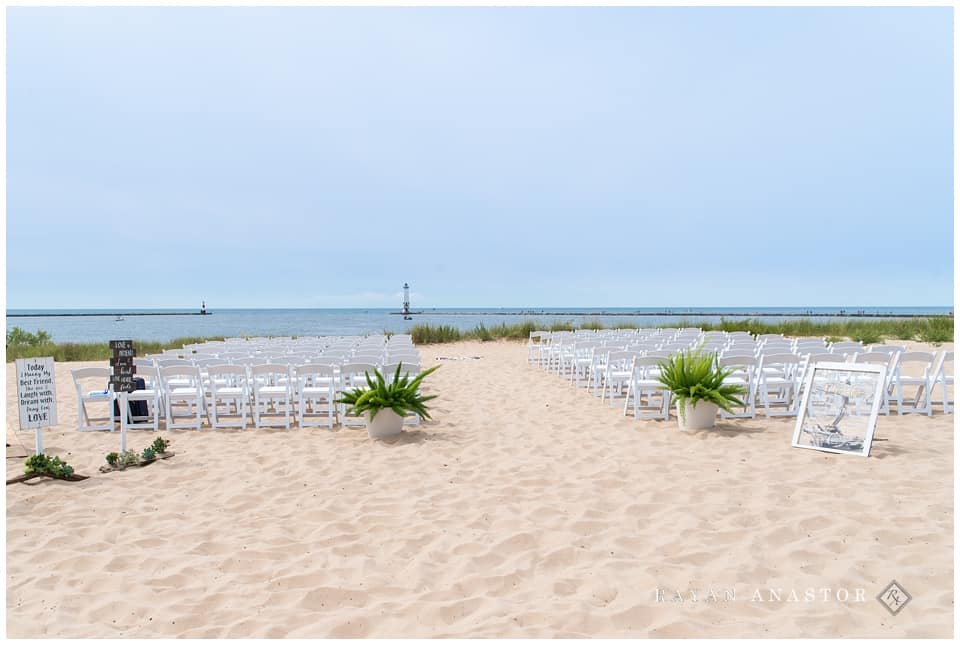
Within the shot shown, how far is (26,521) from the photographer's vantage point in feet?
14.6

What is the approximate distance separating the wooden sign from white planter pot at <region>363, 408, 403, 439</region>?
308 cm

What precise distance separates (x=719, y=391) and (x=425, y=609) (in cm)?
504

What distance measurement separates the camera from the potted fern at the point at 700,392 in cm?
707

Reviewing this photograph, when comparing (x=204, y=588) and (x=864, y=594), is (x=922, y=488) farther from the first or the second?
(x=204, y=588)

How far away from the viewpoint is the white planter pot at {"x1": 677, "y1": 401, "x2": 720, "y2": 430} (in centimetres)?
719

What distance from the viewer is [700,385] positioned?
7.09 m

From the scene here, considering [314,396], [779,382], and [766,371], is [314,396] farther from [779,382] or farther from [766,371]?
[766,371]

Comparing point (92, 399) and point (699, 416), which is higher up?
point (92, 399)

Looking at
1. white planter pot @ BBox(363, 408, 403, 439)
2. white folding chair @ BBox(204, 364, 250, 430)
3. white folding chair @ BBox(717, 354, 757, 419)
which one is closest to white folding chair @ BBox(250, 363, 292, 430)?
white folding chair @ BBox(204, 364, 250, 430)

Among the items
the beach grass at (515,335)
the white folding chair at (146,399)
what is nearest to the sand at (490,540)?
the white folding chair at (146,399)

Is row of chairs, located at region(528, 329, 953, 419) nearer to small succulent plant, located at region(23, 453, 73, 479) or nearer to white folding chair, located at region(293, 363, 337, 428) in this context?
white folding chair, located at region(293, 363, 337, 428)

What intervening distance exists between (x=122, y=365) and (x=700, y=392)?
23.5 feet

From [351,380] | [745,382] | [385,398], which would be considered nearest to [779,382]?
[745,382]

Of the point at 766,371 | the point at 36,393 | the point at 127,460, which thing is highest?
the point at 36,393
